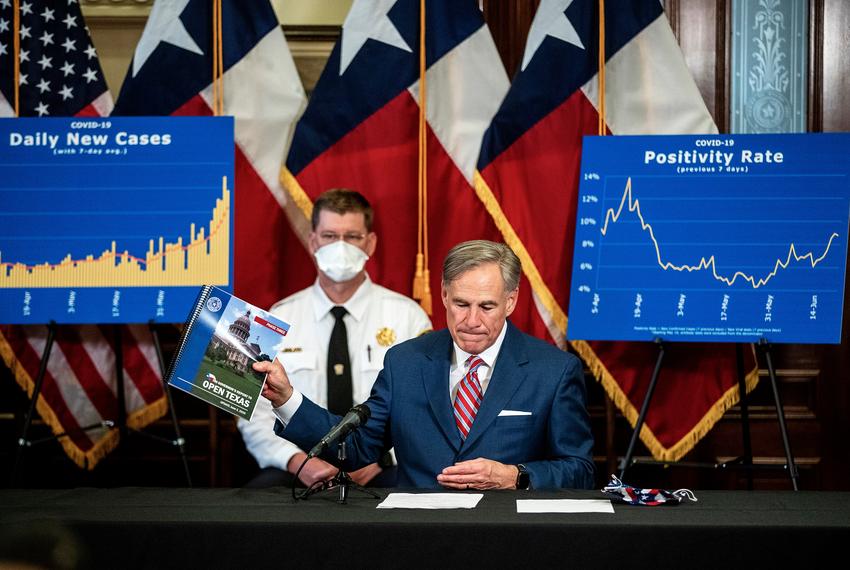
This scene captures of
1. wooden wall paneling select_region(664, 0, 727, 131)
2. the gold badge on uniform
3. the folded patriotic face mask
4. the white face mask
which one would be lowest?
the folded patriotic face mask

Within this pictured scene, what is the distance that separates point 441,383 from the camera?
2.91m

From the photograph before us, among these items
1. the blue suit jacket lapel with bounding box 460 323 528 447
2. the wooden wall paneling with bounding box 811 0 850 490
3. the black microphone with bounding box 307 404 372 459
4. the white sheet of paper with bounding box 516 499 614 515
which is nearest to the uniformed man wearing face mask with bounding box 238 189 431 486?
the blue suit jacket lapel with bounding box 460 323 528 447

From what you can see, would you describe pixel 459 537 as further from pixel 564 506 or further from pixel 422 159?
pixel 422 159

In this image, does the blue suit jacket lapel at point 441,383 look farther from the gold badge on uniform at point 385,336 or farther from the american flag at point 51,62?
the american flag at point 51,62

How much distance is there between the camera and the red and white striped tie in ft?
9.48

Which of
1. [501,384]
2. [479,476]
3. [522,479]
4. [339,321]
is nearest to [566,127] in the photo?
[339,321]

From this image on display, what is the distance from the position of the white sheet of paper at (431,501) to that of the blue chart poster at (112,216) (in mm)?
1970

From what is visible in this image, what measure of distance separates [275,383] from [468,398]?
0.62 metres

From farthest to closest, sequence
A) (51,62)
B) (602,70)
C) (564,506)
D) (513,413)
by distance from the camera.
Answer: (51,62)
(602,70)
(513,413)
(564,506)

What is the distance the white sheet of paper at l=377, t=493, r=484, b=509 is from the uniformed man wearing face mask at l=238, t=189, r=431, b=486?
150cm

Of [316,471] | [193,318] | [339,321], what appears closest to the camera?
[193,318]

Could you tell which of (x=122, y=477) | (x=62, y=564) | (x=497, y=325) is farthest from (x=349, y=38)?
(x=62, y=564)

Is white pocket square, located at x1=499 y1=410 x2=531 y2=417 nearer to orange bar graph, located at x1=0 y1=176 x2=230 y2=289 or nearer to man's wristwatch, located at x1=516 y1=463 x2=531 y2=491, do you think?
man's wristwatch, located at x1=516 y1=463 x2=531 y2=491

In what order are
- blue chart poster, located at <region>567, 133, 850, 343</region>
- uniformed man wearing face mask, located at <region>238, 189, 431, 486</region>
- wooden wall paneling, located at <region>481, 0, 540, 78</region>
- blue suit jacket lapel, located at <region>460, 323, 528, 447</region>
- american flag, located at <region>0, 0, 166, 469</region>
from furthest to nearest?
wooden wall paneling, located at <region>481, 0, 540, 78</region> < american flag, located at <region>0, 0, 166, 469</region> < uniformed man wearing face mask, located at <region>238, 189, 431, 486</region> < blue chart poster, located at <region>567, 133, 850, 343</region> < blue suit jacket lapel, located at <region>460, 323, 528, 447</region>
